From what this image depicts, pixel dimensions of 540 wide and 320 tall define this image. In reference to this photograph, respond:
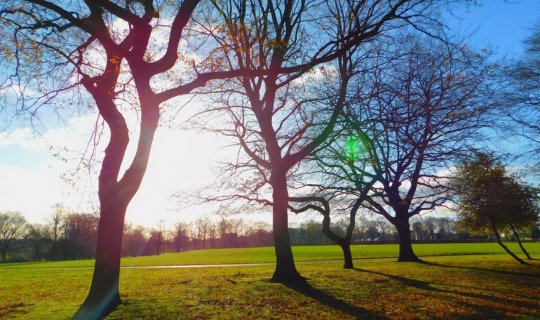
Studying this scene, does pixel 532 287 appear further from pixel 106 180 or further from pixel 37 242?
pixel 37 242

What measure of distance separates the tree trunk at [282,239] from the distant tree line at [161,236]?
136ft

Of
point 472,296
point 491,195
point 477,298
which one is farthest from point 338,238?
point 477,298

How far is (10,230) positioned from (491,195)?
105934mm

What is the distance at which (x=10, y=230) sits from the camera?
93.9 metres

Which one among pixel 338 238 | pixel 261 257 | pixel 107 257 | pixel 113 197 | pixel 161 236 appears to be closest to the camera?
pixel 107 257

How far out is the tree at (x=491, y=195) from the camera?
21500mm

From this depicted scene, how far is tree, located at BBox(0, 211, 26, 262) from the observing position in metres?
91.5

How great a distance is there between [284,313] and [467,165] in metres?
16.9

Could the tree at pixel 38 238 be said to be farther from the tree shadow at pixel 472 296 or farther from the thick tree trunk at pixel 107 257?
the tree shadow at pixel 472 296

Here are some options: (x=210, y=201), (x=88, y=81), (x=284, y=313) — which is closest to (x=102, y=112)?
(x=88, y=81)

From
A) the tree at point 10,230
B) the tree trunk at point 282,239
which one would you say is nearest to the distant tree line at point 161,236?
the tree at point 10,230

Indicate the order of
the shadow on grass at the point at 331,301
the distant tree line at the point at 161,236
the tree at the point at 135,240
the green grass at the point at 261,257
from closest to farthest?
the shadow on grass at the point at 331,301
the green grass at the point at 261,257
the distant tree line at the point at 161,236
the tree at the point at 135,240

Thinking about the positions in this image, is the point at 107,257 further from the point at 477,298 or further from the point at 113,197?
the point at 477,298

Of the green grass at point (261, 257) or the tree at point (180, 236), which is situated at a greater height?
the tree at point (180, 236)
